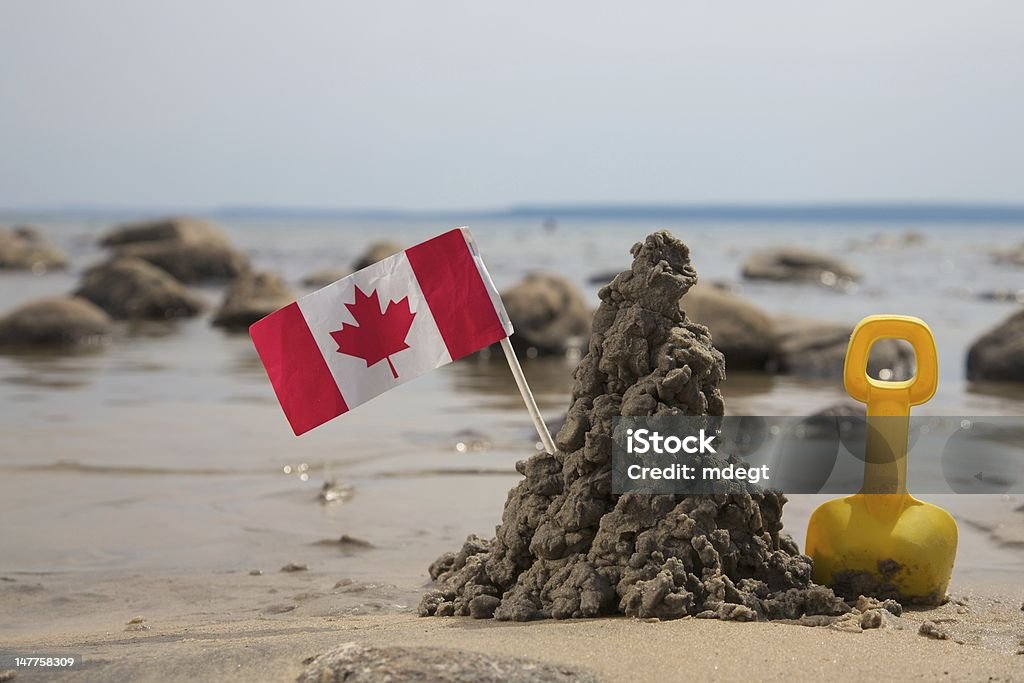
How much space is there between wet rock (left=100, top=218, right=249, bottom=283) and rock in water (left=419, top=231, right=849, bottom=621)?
86.2ft

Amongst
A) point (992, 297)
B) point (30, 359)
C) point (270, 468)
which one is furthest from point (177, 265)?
point (270, 468)

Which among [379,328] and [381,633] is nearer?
[381,633]

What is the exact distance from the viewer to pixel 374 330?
185 inches

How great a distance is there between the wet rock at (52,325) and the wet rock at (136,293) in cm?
383

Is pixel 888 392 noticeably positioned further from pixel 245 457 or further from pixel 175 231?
pixel 175 231

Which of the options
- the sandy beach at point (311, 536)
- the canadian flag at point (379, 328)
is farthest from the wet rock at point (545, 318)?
the canadian flag at point (379, 328)

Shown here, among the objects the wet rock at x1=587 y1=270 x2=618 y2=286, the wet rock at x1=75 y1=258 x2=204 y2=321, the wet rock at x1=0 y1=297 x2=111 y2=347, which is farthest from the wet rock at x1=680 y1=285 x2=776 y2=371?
the wet rock at x1=587 y1=270 x2=618 y2=286

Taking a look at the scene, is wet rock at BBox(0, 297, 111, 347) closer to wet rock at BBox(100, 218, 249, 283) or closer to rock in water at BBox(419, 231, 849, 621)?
wet rock at BBox(100, 218, 249, 283)

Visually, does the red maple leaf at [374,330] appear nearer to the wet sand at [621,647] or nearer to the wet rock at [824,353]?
the wet sand at [621,647]

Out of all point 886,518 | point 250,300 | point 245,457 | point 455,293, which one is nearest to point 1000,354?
point 245,457

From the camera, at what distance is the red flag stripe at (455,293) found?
4.70 metres

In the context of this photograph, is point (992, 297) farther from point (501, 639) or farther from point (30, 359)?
point (501, 639)

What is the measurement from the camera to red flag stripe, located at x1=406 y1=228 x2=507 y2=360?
4.70 metres

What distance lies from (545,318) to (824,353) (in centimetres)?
364
